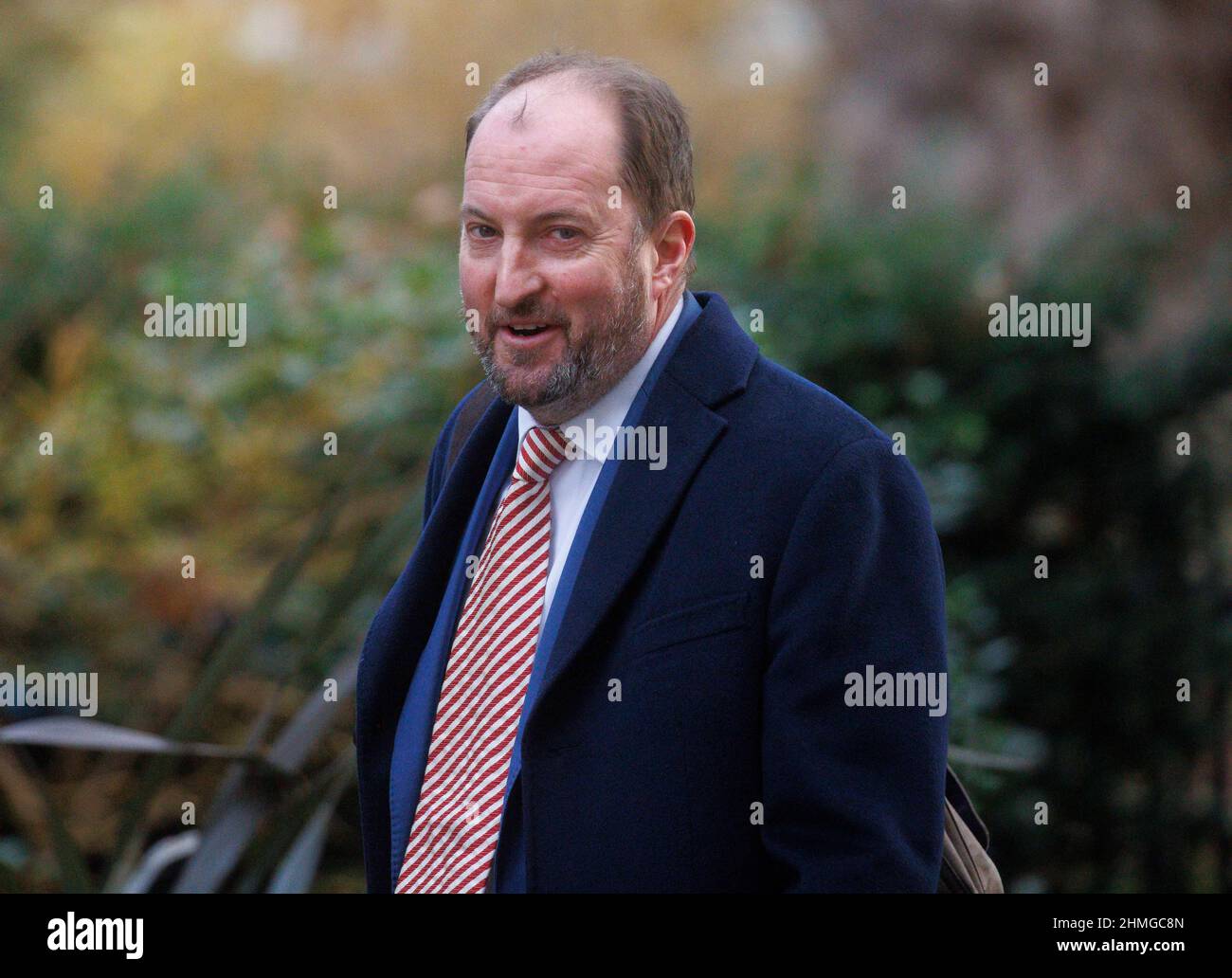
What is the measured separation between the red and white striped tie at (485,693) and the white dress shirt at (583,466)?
0.04 feet

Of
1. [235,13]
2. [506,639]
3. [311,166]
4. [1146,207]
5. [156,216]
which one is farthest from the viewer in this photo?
[235,13]

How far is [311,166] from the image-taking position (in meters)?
5.93

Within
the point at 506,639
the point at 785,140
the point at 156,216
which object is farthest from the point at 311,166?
the point at 506,639

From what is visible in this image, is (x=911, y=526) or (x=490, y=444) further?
(x=490, y=444)

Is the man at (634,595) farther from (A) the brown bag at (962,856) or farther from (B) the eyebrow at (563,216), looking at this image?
(A) the brown bag at (962,856)

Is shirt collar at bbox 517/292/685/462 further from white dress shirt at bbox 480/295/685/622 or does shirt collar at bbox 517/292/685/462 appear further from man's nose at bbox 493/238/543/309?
man's nose at bbox 493/238/543/309

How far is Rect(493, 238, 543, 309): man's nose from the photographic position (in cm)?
192

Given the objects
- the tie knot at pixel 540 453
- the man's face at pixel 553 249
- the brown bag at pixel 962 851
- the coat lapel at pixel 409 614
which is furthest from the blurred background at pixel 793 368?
the brown bag at pixel 962 851

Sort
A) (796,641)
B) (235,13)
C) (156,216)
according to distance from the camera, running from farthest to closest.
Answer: (235,13)
(156,216)
(796,641)

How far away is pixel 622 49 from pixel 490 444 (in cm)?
664

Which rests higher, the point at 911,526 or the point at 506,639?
the point at 911,526
